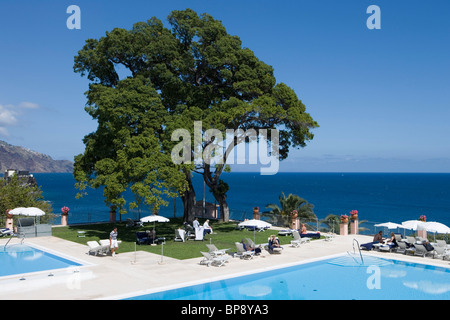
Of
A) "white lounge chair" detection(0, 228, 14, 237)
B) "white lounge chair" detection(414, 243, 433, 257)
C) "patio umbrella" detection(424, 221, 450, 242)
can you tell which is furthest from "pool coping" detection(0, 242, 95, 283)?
"patio umbrella" detection(424, 221, 450, 242)

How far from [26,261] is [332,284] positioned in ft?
45.8

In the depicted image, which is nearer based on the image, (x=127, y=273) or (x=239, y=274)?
(x=127, y=273)

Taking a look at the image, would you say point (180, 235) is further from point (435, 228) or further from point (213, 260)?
point (435, 228)

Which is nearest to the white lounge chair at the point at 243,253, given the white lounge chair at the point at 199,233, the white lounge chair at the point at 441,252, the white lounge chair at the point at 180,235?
the white lounge chair at the point at 199,233

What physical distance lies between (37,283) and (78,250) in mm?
6705

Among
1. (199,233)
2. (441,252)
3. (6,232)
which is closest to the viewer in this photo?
(441,252)

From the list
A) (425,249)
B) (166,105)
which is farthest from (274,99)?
(425,249)

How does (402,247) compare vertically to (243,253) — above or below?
below

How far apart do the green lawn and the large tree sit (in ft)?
10.7

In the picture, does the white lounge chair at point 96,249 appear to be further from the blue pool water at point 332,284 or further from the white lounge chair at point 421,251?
the white lounge chair at point 421,251

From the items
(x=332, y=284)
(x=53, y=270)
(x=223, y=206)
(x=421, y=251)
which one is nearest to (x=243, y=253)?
(x=332, y=284)

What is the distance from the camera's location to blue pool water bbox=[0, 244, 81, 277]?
670 inches

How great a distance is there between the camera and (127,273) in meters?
15.7

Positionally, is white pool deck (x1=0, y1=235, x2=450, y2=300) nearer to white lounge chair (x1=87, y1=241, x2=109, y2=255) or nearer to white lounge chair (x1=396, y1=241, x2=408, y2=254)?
white lounge chair (x1=87, y1=241, x2=109, y2=255)
